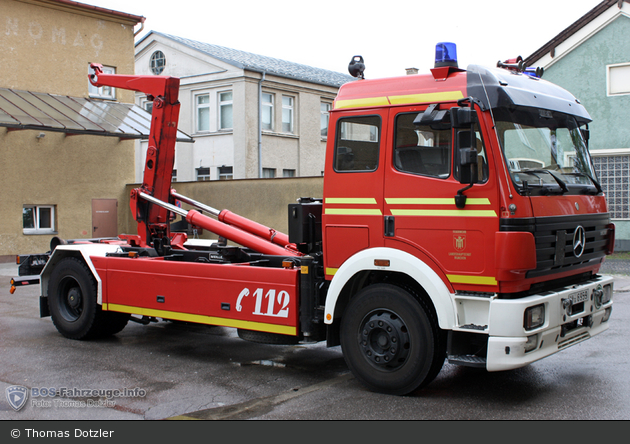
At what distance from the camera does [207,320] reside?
7.14m

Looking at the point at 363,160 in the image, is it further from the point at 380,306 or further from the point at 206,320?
the point at 206,320

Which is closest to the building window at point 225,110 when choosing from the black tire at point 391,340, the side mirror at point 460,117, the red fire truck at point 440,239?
the red fire truck at point 440,239

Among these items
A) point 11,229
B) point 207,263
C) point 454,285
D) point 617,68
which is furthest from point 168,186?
point 617,68

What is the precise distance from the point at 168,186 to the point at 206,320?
2.94 m

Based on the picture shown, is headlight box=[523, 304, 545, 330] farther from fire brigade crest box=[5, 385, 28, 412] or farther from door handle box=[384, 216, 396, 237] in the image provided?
fire brigade crest box=[5, 385, 28, 412]

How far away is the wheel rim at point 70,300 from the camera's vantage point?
862cm

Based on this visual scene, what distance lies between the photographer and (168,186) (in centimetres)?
943

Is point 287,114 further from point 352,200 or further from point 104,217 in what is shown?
point 352,200

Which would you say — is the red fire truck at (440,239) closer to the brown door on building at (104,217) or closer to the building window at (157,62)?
the brown door on building at (104,217)

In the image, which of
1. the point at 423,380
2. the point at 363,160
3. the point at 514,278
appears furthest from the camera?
the point at 363,160

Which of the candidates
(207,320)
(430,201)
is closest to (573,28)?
(430,201)

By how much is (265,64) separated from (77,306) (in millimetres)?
24842

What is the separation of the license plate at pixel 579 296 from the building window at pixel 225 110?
24939 mm

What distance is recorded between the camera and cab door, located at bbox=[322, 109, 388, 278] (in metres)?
5.96
